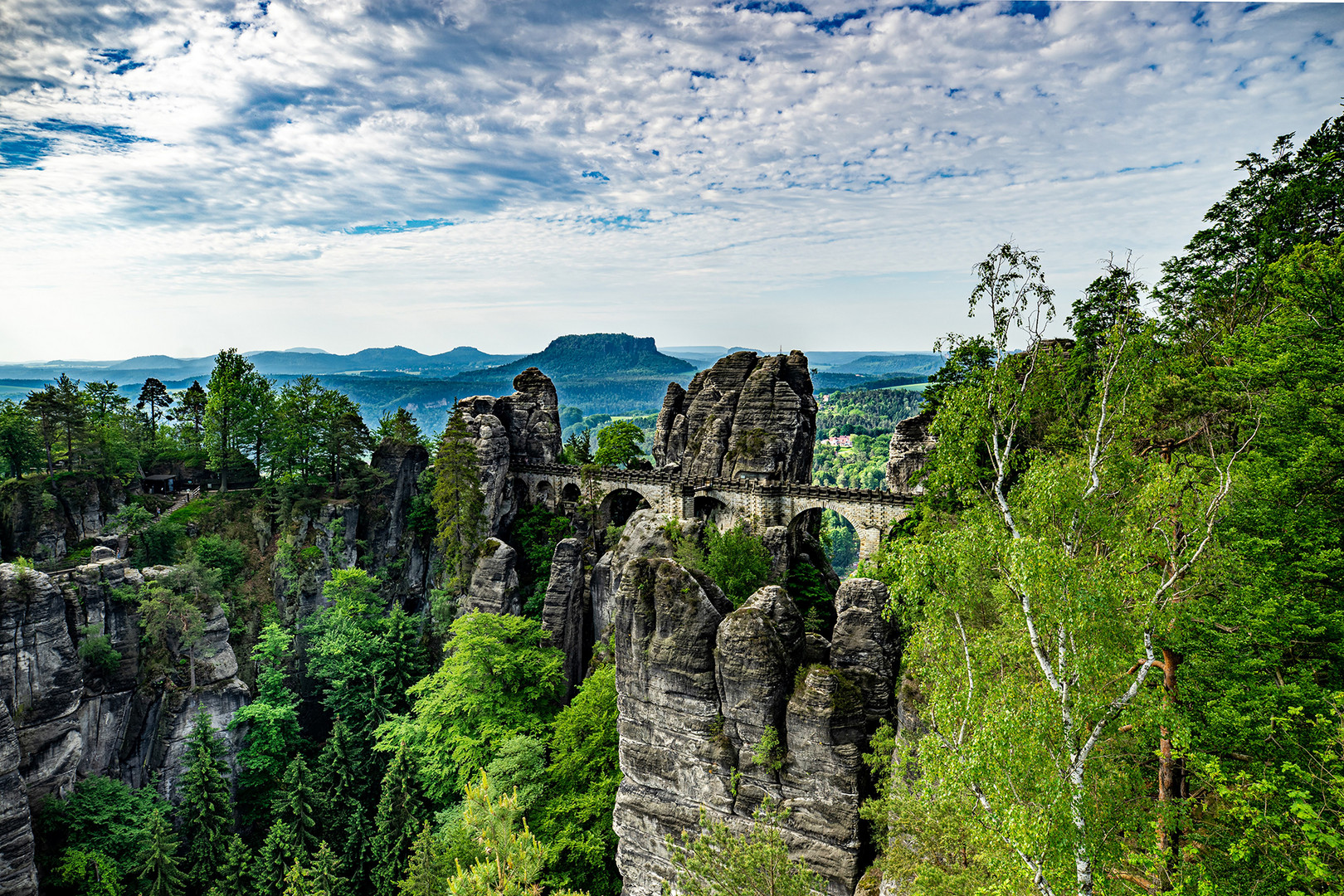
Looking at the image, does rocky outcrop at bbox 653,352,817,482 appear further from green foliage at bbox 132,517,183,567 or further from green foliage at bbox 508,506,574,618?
green foliage at bbox 132,517,183,567

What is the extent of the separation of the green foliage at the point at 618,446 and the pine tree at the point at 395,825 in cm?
2719

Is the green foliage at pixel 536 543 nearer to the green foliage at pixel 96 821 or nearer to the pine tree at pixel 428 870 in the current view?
the pine tree at pixel 428 870

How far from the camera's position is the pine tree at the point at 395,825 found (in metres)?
28.0

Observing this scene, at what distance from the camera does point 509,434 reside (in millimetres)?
50719

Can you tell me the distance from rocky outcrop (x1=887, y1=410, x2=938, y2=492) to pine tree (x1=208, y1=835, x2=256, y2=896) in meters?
36.4

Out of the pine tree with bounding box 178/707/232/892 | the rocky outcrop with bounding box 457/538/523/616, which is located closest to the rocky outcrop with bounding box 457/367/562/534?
the rocky outcrop with bounding box 457/538/523/616

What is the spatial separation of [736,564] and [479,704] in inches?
534

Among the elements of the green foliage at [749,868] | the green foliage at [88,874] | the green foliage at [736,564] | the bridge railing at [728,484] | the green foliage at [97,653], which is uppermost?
the bridge railing at [728,484]

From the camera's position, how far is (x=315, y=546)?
41031 millimetres

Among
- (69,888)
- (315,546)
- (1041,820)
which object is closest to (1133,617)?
(1041,820)

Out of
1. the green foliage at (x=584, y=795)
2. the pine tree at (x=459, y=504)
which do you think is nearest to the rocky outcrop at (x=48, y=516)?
the pine tree at (x=459, y=504)

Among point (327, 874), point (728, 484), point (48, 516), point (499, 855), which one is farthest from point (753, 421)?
point (48, 516)

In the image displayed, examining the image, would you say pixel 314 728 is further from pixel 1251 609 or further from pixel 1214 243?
pixel 1214 243

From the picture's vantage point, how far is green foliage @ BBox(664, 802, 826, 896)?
14.7 m
